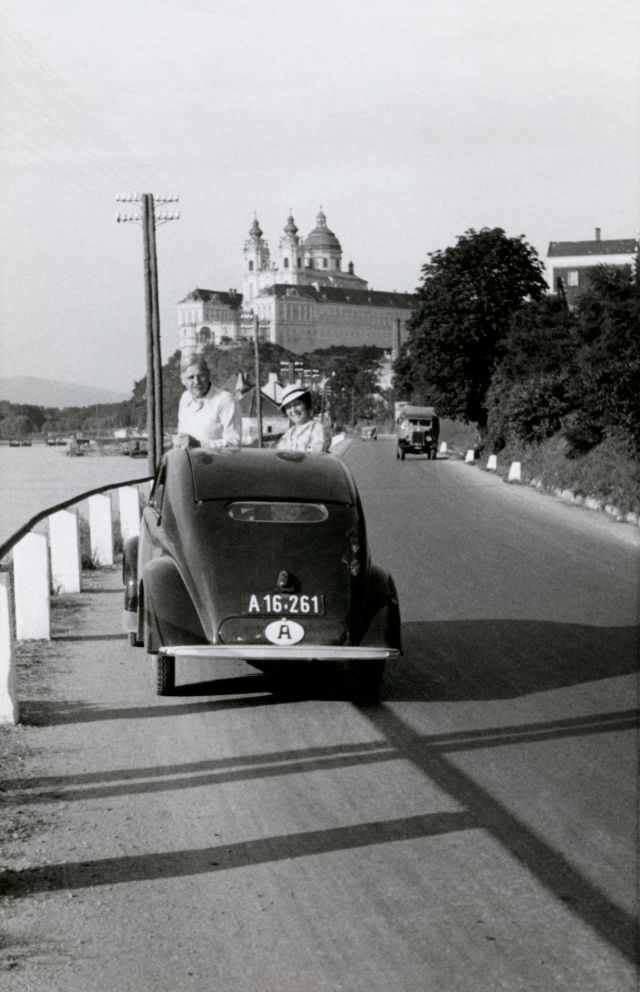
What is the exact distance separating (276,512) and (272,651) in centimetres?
95

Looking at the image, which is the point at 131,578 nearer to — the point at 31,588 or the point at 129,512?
the point at 31,588

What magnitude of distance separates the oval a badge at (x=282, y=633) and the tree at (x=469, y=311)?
61.3 metres

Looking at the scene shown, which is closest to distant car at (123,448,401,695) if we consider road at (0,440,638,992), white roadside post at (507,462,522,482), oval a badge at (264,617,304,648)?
oval a badge at (264,617,304,648)

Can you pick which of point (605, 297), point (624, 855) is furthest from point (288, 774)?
point (605, 297)

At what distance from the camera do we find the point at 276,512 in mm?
9148

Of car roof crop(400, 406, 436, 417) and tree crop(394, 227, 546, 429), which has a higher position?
tree crop(394, 227, 546, 429)

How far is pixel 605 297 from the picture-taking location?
1334 inches

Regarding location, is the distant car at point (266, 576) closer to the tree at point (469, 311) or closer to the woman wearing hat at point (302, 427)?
the woman wearing hat at point (302, 427)

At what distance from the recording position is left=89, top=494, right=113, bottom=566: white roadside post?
1812 cm

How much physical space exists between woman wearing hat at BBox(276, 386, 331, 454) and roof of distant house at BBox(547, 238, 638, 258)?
149m

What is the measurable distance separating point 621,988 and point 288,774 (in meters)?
2.96

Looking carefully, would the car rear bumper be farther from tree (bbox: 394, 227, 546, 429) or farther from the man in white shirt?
tree (bbox: 394, 227, 546, 429)

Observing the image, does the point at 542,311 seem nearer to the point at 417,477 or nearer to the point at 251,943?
the point at 417,477

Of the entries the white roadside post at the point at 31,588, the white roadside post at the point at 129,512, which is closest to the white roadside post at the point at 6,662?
the white roadside post at the point at 31,588
